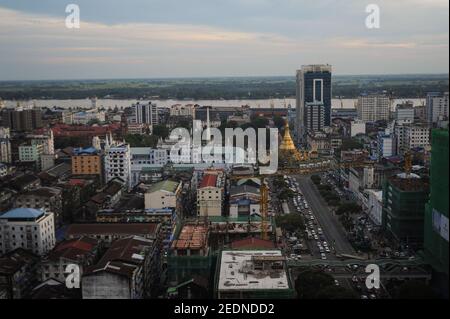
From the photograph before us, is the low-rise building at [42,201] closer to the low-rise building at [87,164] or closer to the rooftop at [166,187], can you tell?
the rooftop at [166,187]

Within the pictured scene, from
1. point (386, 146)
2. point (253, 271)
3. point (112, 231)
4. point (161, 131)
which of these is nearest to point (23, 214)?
point (112, 231)

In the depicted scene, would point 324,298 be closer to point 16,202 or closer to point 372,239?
point 372,239

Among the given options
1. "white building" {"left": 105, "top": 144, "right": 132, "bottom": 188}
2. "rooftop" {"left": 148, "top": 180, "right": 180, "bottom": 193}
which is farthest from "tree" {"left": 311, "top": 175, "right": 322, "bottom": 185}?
"white building" {"left": 105, "top": 144, "right": 132, "bottom": 188}

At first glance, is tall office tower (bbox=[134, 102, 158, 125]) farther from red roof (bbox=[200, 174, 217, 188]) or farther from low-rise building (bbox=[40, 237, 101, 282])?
low-rise building (bbox=[40, 237, 101, 282])

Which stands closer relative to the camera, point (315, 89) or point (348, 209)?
point (348, 209)

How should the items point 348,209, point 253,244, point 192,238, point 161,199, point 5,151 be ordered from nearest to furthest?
point 192,238, point 253,244, point 161,199, point 348,209, point 5,151

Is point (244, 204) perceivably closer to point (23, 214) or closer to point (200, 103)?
point (23, 214)

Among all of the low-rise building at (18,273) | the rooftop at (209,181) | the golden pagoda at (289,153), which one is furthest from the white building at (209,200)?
the golden pagoda at (289,153)
